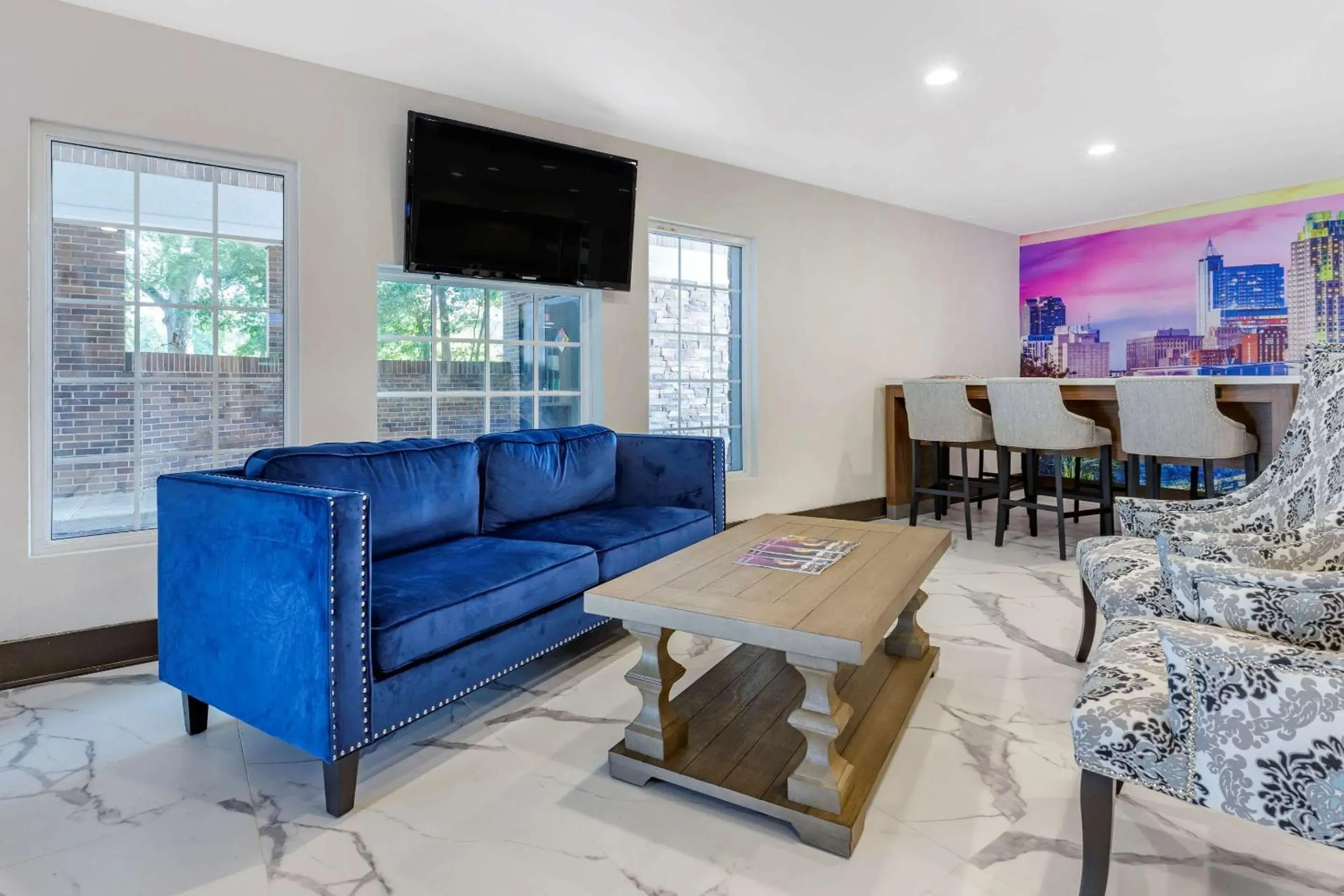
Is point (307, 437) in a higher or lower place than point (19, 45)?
lower

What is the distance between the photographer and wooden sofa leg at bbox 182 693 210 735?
2078 mm

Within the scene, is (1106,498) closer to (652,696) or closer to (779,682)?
(779,682)

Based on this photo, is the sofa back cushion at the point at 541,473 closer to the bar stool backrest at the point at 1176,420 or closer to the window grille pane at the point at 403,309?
the window grille pane at the point at 403,309

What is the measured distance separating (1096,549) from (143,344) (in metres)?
3.54

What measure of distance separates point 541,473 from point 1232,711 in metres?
2.39

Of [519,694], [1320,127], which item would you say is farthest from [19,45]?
[1320,127]

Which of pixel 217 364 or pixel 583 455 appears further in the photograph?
pixel 583 455

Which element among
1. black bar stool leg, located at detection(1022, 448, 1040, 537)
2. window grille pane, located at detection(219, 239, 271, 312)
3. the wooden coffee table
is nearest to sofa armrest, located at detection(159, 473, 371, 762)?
the wooden coffee table

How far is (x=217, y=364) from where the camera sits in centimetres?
294

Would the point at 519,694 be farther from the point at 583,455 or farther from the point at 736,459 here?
the point at 736,459

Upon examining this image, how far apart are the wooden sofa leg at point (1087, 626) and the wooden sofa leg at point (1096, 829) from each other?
4.60ft

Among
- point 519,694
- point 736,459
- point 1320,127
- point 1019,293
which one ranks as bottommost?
point 519,694

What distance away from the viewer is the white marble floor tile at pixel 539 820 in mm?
1446

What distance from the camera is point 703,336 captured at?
15.0ft
